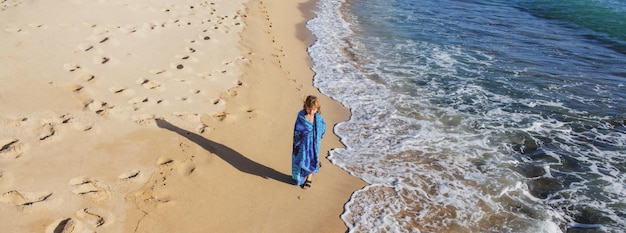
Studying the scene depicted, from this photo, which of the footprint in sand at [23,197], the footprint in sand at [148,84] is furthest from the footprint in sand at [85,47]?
the footprint in sand at [23,197]

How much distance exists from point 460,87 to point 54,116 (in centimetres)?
732

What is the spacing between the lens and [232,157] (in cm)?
583

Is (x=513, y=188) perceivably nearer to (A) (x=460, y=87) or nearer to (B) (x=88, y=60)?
(A) (x=460, y=87)

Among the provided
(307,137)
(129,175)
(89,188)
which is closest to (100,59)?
(129,175)

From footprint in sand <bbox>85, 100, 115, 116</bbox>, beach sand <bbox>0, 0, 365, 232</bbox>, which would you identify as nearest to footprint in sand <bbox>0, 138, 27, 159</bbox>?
beach sand <bbox>0, 0, 365, 232</bbox>

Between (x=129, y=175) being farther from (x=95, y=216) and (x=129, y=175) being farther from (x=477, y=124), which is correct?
(x=477, y=124)

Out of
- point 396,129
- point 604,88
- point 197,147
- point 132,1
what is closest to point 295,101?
point 396,129

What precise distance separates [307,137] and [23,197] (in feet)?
9.69

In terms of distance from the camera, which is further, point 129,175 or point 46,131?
point 46,131

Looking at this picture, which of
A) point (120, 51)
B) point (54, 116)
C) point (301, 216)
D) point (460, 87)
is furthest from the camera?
point (460, 87)

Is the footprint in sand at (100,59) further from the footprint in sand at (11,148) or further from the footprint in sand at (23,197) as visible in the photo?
the footprint in sand at (23,197)

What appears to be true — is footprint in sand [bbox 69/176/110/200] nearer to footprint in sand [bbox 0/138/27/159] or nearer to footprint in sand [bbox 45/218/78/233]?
footprint in sand [bbox 45/218/78/233]

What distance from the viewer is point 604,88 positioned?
971 cm

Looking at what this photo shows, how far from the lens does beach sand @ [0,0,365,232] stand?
461 centimetres
